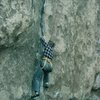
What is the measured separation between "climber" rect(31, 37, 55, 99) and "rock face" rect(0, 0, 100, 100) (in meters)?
0.03

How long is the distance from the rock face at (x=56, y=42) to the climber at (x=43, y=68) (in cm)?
3

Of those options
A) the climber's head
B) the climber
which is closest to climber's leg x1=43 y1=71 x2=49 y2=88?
the climber

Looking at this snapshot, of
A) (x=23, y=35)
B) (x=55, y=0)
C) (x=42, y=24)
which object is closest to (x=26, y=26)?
(x=23, y=35)

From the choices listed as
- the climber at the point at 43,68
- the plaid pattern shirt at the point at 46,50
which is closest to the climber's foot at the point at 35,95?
the climber at the point at 43,68

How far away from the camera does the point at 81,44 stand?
1959 mm

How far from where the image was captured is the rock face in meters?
1.52

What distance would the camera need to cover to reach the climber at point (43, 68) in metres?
1.67

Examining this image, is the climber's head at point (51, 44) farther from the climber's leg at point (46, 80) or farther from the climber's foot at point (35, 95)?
the climber's foot at point (35, 95)

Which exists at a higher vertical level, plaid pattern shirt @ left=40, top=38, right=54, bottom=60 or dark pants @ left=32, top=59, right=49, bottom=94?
plaid pattern shirt @ left=40, top=38, right=54, bottom=60

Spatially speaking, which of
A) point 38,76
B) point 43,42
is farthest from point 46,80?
point 43,42

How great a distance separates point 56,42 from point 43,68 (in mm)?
171

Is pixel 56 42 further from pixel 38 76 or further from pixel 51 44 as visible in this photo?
pixel 38 76

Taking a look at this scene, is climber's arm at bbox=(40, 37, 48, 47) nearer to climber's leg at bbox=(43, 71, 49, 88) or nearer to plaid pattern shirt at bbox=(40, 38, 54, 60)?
plaid pattern shirt at bbox=(40, 38, 54, 60)

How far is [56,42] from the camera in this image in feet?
5.91
